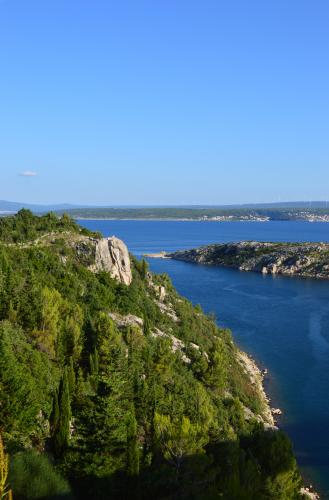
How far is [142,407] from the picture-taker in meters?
28.7

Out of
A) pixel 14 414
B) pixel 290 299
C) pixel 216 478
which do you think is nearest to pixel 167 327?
pixel 216 478

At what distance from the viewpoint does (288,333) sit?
67.2 m

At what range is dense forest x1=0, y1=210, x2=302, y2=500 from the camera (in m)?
20.8

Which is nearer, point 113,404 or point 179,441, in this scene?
point 113,404

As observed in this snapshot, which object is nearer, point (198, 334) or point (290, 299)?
point (198, 334)

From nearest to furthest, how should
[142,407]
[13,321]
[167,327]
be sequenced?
1. [142,407]
2. [13,321]
3. [167,327]

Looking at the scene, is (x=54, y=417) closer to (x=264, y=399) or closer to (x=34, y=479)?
(x=34, y=479)

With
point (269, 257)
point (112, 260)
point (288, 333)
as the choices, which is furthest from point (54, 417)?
point (269, 257)

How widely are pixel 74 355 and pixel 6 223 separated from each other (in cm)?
3268

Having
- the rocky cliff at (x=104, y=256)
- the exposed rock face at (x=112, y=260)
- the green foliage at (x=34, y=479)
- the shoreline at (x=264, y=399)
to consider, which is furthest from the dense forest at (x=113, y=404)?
the exposed rock face at (x=112, y=260)

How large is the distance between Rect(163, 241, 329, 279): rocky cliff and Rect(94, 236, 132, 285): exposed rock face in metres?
79.3

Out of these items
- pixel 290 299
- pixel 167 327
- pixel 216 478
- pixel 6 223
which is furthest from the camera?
pixel 290 299

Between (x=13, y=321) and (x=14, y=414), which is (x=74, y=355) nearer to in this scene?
(x=13, y=321)

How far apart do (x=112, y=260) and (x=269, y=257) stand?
89047 mm
